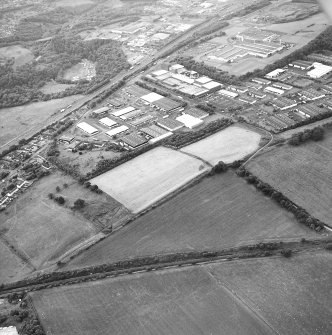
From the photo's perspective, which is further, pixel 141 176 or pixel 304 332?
pixel 141 176

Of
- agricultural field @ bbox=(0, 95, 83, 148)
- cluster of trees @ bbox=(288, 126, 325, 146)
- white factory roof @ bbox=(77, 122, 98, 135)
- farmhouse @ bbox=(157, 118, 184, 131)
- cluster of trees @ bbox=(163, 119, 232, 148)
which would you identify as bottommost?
agricultural field @ bbox=(0, 95, 83, 148)

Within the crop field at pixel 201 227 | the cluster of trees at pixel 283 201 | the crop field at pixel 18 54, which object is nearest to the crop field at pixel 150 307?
the crop field at pixel 201 227

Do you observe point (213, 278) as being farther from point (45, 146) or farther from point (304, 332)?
point (45, 146)

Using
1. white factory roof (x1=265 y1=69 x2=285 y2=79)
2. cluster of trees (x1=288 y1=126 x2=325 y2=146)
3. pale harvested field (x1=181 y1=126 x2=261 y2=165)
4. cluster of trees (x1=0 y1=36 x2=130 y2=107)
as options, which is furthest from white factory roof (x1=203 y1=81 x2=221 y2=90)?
cluster of trees (x1=288 y1=126 x2=325 y2=146)

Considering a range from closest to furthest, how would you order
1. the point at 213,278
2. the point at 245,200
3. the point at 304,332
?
the point at 304,332, the point at 213,278, the point at 245,200

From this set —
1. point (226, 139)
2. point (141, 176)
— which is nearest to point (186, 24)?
point (226, 139)

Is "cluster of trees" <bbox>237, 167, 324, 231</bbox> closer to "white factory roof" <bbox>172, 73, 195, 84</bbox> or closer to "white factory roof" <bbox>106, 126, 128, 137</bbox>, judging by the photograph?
"white factory roof" <bbox>106, 126, 128, 137</bbox>
